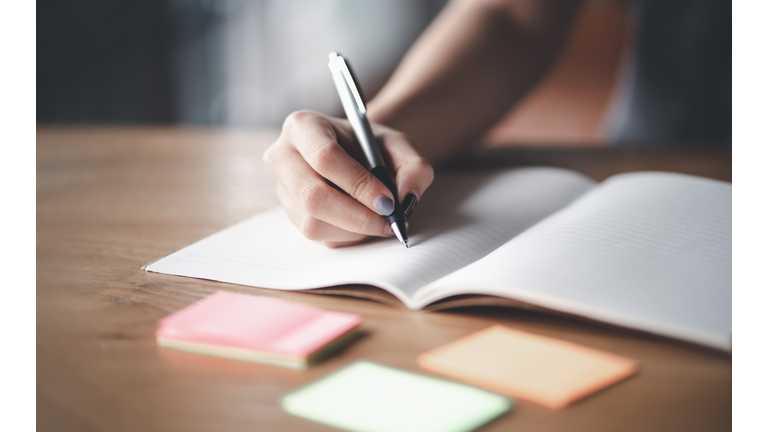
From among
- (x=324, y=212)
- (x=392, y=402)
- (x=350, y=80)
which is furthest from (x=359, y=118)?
(x=392, y=402)

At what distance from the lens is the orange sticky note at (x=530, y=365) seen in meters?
0.31

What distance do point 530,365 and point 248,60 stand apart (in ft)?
10.2

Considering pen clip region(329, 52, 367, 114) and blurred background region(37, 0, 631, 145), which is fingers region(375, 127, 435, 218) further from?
blurred background region(37, 0, 631, 145)

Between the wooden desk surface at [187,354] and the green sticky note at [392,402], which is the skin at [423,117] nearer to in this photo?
the wooden desk surface at [187,354]

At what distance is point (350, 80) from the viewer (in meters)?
0.62

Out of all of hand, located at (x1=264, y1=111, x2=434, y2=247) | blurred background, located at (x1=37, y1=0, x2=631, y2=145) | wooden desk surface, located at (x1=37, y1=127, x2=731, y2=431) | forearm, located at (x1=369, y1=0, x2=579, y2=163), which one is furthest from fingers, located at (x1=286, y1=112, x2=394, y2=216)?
blurred background, located at (x1=37, y1=0, x2=631, y2=145)

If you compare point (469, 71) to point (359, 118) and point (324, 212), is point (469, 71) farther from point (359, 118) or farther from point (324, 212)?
point (324, 212)

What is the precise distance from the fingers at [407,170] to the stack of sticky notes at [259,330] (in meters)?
0.18

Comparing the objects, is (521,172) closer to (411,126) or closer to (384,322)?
(411,126)

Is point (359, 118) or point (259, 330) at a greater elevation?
point (359, 118)

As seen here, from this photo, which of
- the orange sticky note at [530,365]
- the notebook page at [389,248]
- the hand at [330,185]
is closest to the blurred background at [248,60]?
the notebook page at [389,248]

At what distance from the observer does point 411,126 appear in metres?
0.84

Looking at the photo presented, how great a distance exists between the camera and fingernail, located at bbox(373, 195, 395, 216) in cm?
51
